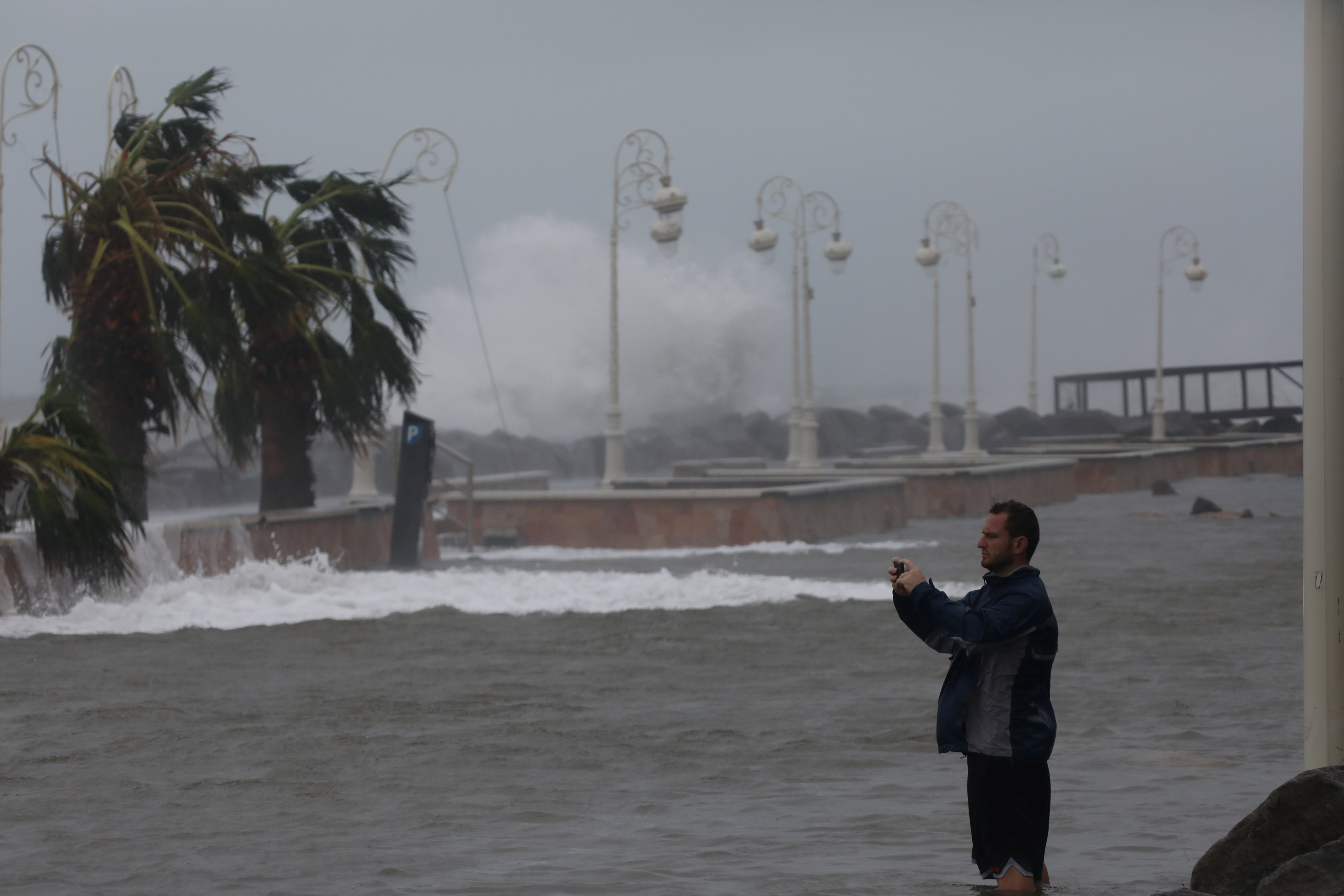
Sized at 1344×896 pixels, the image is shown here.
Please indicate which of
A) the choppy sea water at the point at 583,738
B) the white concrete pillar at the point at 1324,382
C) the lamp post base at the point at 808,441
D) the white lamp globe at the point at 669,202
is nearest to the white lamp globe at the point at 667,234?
the white lamp globe at the point at 669,202

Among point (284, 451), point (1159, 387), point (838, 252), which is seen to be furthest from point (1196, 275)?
point (284, 451)

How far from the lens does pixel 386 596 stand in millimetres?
17172

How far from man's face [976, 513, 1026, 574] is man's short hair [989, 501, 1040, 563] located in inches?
0.4

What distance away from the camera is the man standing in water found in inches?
196

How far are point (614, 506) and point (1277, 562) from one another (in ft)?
29.6

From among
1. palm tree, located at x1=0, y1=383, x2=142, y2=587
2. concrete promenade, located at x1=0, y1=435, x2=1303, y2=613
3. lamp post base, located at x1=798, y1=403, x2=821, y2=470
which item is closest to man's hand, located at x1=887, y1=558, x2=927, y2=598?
palm tree, located at x1=0, y1=383, x2=142, y2=587

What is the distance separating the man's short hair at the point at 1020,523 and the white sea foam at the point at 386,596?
10.9 meters

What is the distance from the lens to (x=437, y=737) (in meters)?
9.28

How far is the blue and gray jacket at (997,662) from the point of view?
195 inches

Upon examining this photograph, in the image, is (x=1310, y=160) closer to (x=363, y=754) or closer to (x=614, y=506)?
(x=363, y=754)

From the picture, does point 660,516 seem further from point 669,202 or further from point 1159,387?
point 1159,387

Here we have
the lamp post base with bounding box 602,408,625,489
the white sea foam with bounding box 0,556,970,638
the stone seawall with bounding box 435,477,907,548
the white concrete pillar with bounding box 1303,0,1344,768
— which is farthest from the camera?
the lamp post base with bounding box 602,408,625,489

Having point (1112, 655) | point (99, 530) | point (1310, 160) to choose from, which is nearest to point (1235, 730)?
point (1112, 655)

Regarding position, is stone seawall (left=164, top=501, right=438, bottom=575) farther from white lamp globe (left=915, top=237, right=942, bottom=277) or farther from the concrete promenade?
white lamp globe (left=915, top=237, right=942, bottom=277)
